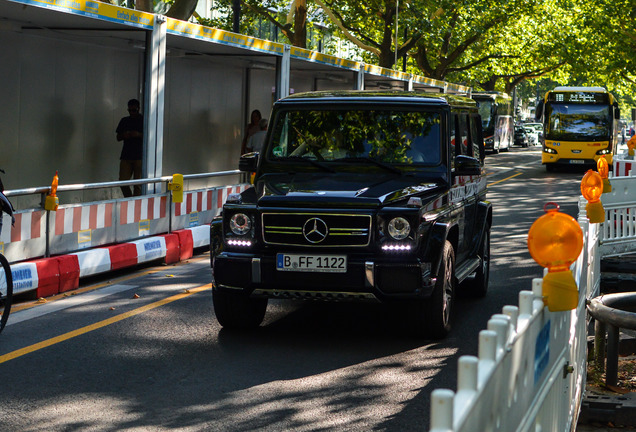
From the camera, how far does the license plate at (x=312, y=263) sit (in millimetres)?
7363

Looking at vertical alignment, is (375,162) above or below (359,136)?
below

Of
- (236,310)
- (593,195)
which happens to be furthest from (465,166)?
(236,310)

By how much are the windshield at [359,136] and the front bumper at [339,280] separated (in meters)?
1.39

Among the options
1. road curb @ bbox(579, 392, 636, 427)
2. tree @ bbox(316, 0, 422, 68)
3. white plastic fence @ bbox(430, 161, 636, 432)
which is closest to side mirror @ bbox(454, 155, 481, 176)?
white plastic fence @ bbox(430, 161, 636, 432)

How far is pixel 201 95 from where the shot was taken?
22453 mm

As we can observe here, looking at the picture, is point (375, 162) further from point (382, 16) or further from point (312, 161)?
point (382, 16)

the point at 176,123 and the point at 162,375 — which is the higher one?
the point at 176,123

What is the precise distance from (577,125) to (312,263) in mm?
30454

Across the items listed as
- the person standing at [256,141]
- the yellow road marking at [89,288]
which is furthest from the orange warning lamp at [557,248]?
the person standing at [256,141]

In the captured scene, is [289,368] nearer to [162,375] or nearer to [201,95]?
[162,375]

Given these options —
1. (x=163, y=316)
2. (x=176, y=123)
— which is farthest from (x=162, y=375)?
(x=176, y=123)

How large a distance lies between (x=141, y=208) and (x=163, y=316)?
390cm

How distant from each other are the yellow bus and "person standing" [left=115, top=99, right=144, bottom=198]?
72.6ft

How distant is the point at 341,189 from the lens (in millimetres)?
7723
